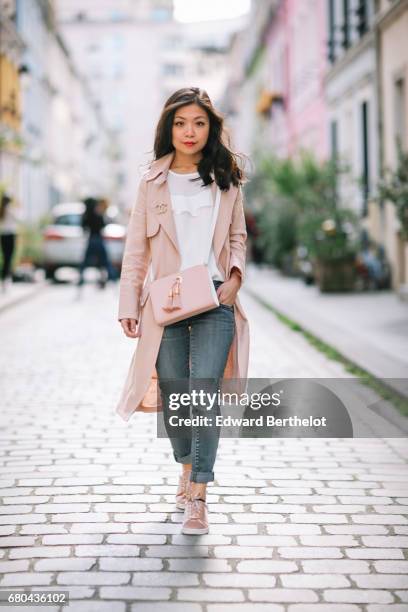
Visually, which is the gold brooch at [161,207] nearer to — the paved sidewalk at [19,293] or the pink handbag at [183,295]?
the pink handbag at [183,295]

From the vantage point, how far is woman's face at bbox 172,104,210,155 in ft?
14.1

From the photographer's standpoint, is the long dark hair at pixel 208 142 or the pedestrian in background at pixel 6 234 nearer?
the long dark hair at pixel 208 142

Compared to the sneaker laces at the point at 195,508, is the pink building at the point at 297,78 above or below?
above

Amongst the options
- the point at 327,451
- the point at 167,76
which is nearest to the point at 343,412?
the point at 327,451

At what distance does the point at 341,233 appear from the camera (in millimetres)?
17516

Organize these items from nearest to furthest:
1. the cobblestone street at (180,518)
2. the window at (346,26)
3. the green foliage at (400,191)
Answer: the cobblestone street at (180,518) → the green foliage at (400,191) → the window at (346,26)

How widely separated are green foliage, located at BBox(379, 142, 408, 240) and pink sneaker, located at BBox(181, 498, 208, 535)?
8538mm

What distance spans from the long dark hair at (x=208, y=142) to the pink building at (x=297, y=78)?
17209mm

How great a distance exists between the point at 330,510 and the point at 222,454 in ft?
4.52

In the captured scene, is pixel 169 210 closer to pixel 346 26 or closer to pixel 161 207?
pixel 161 207

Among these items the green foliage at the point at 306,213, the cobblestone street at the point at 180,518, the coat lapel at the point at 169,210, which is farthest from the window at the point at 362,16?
the coat lapel at the point at 169,210

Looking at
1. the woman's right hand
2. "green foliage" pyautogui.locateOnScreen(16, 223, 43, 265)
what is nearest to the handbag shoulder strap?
the woman's right hand

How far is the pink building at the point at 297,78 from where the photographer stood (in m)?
25.7

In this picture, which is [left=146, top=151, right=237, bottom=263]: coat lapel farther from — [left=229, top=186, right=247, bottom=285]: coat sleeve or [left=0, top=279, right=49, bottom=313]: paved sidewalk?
[left=0, top=279, right=49, bottom=313]: paved sidewalk
